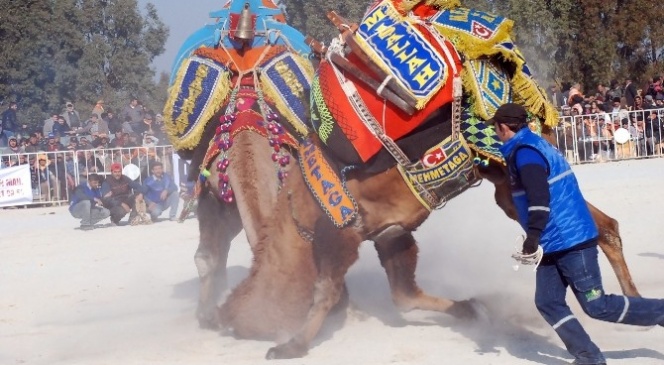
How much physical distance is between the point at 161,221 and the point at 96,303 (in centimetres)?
631

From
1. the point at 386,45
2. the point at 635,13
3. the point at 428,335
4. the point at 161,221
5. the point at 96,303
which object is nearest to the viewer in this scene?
the point at 386,45

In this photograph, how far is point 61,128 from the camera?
21359 millimetres

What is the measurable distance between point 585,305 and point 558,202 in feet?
1.79

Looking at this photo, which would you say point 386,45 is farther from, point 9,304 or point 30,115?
point 30,115

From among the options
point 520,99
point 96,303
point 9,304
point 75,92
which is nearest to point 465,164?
point 520,99

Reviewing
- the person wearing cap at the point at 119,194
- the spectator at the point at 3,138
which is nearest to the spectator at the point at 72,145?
the spectator at the point at 3,138

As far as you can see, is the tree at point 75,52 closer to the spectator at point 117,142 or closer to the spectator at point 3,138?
the spectator at point 3,138

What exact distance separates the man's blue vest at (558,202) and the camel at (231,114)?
189 centimetres

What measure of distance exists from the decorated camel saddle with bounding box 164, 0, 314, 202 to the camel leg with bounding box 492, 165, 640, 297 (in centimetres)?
155

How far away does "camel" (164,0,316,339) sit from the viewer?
6961 millimetres

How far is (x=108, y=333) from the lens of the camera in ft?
23.6

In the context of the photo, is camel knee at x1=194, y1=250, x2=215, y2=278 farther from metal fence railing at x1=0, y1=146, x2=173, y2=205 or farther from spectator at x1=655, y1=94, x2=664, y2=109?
spectator at x1=655, y1=94, x2=664, y2=109

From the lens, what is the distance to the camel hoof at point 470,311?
6.73 metres

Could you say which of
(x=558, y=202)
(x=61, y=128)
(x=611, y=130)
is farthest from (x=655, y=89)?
(x=558, y=202)
